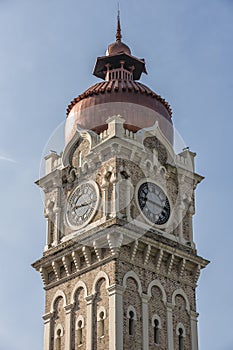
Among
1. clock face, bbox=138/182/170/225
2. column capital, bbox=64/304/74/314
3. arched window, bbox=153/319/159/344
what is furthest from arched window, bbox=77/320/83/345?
clock face, bbox=138/182/170/225

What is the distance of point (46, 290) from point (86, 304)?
3766 millimetres

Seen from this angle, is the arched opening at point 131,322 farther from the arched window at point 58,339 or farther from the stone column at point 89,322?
the arched window at point 58,339

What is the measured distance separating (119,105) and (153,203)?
229 inches

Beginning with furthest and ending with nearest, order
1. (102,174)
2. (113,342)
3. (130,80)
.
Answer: (130,80) → (102,174) → (113,342)

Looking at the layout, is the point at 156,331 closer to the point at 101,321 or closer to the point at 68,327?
the point at 101,321

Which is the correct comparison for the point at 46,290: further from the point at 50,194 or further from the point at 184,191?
the point at 184,191

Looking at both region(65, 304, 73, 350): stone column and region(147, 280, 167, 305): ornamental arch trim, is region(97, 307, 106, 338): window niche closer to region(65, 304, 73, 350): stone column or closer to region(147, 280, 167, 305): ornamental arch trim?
region(65, 304, 73, 350): stone column

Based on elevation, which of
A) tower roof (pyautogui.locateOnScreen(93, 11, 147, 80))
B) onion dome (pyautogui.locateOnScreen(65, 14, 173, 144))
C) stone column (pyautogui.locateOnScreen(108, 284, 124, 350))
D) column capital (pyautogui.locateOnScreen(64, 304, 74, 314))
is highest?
tower roof (pyautogui.locateOnScreen(93, 11, 147, 80))

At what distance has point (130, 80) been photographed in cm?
5494

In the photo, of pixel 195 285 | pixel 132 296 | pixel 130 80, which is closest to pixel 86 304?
pixel 132 296

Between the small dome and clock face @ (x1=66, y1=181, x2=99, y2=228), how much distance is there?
867cm

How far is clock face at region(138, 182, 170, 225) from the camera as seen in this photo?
165 feet

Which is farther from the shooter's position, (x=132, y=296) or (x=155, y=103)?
(x=155, y=103)

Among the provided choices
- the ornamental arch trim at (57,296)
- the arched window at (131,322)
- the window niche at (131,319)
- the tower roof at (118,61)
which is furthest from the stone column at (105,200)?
the tower roof at (118,61)
